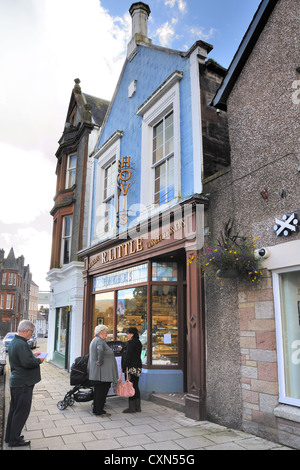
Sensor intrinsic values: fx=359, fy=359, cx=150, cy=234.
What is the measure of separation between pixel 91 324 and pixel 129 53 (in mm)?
9211

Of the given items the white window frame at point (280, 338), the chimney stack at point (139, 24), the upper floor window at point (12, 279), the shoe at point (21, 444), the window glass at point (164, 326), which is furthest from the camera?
the upper floor window at point (12, 279)

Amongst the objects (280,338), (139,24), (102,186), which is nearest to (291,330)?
(280,338)

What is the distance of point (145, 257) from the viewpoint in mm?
9062

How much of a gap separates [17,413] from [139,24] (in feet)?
36.8

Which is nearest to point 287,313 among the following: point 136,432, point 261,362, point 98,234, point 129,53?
point 261,362

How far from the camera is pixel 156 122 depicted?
988cm

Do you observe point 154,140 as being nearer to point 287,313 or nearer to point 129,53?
point 129,53

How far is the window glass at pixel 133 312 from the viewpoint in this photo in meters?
9.10

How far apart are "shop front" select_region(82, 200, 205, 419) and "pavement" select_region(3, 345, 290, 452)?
72cm

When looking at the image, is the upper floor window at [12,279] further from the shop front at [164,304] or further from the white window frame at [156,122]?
the white window frame at [156,122]

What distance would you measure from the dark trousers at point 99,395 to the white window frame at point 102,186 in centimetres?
537

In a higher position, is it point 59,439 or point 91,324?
point 91,324

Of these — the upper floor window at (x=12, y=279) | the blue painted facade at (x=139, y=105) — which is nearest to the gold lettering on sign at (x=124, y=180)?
the blue painted facade at (x=139, y=105)

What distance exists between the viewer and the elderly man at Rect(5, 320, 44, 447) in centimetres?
502
